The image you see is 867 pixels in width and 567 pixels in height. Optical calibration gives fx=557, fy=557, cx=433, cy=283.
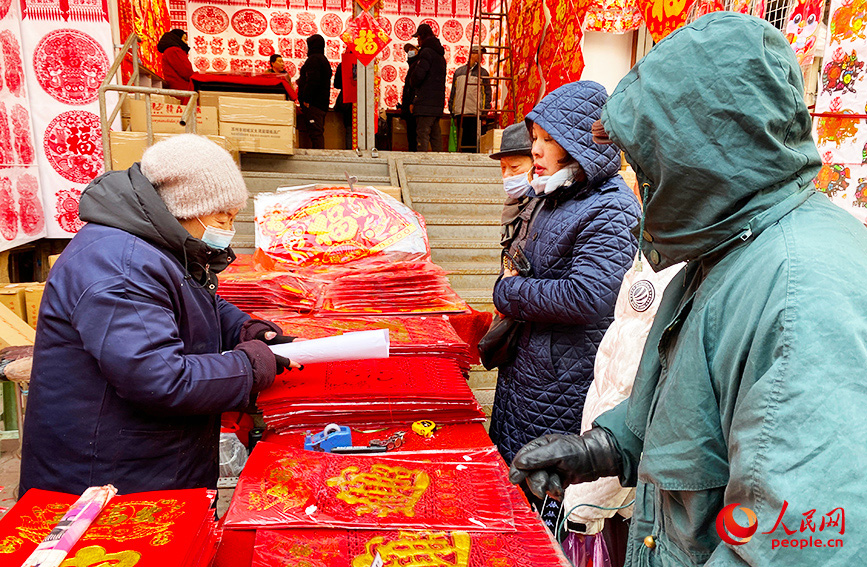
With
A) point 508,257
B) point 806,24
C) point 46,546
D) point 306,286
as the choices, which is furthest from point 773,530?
point 806,24

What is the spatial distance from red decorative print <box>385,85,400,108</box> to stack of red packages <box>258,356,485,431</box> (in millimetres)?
12508

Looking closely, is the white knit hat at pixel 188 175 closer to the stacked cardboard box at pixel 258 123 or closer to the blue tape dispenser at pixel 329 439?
the blue tape dispenser at pixel 329 439

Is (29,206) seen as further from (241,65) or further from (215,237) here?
(241,65)

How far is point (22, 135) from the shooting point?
201 inches

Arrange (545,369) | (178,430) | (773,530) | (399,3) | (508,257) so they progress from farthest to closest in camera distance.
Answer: (399,3)
(508,257)
(545,369)
(178,430)
(773,530)

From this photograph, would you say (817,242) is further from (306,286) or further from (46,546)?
(306,286)

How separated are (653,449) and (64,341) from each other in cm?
127

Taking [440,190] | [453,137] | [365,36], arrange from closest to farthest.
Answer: [440,190]
[365,36]
[453,137]

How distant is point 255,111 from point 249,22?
8551 mm

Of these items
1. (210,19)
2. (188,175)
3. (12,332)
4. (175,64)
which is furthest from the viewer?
(210,19)

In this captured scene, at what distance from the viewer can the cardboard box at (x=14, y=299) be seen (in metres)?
3.40

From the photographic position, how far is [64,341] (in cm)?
129

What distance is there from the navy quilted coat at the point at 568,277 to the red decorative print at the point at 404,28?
→ 12.2 metres

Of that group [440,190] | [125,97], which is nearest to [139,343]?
[125,97]
